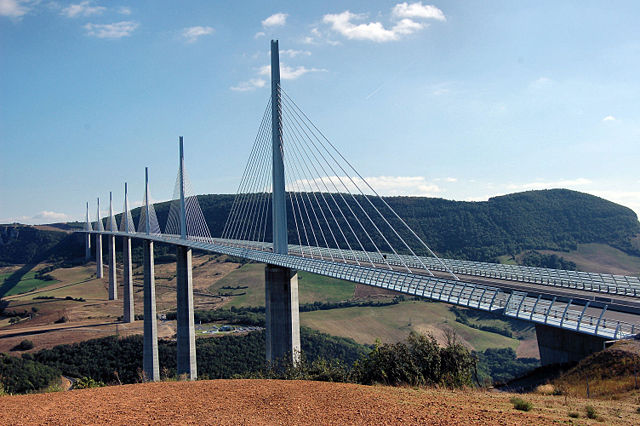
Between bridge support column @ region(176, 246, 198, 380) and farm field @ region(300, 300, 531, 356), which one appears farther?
farm field @ region(300, 300, 531, 356)

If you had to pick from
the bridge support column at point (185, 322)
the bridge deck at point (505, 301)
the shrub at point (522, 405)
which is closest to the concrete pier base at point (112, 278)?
the bridge support column at point (185, 322)

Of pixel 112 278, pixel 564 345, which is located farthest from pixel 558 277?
pixel 112 278

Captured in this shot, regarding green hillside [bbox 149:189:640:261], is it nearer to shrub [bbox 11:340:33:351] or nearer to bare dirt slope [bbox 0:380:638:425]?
shrub [bbox 11:340:33:351]

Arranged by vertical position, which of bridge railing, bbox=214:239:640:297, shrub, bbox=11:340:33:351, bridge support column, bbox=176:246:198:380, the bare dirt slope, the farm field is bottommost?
the farm field

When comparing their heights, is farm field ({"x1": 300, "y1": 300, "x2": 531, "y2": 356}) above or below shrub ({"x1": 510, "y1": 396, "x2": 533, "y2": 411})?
below

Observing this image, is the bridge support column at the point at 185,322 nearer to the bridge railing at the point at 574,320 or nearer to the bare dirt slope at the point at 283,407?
the bare dirt slope at the point at 283,407

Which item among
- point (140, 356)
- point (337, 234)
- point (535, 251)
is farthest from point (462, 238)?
point (140, 356)

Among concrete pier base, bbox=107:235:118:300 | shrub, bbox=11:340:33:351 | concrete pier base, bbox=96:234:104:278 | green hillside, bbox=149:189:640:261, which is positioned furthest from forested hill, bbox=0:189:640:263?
shrub, bbox=11:340:33:351

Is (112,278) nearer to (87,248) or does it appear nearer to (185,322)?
(87,248)
